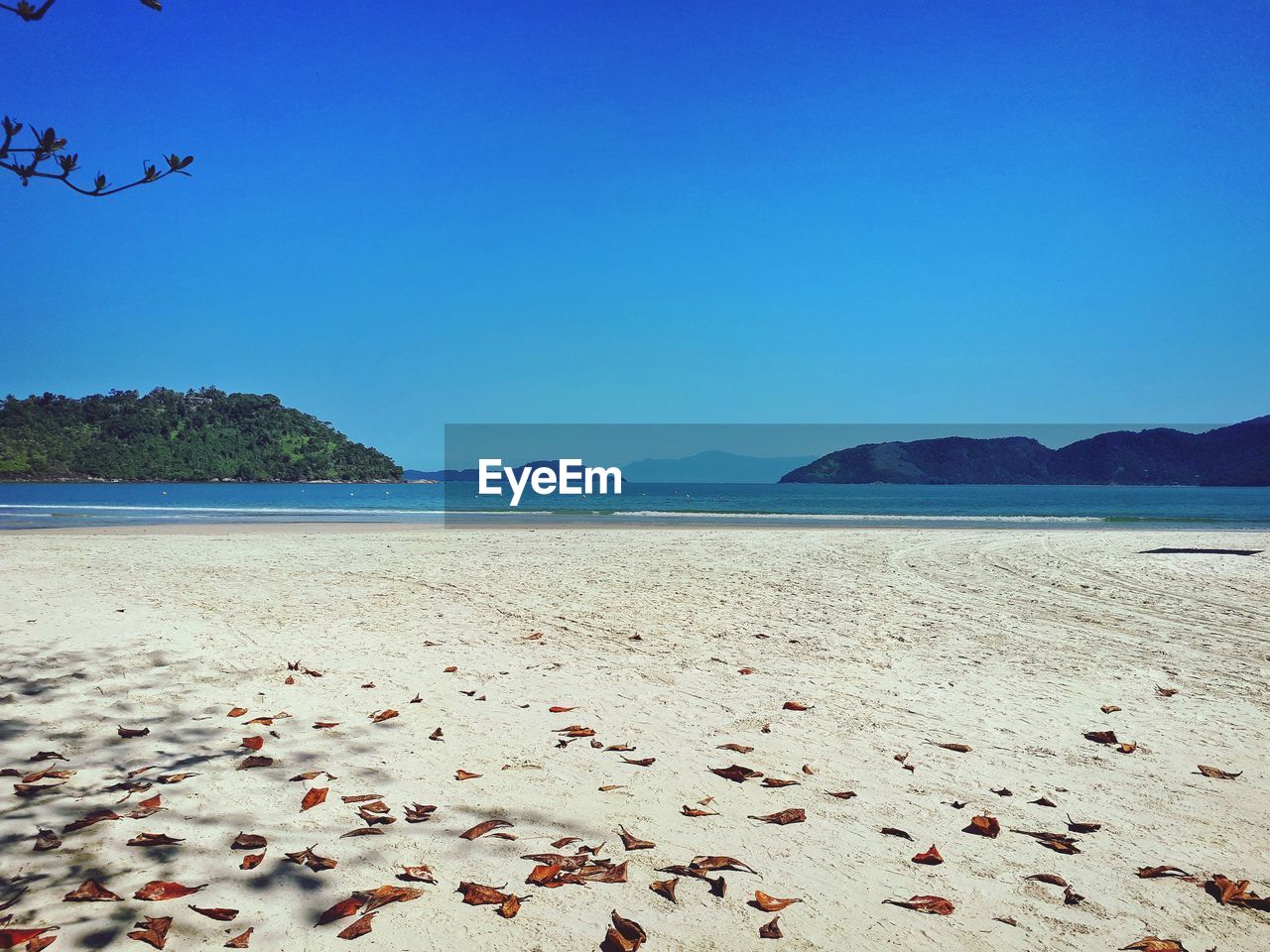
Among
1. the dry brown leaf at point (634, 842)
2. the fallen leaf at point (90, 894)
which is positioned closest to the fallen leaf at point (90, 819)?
the fallen leaf at point (90, 894)

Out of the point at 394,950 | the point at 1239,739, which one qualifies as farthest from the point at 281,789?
the point at 1239,739

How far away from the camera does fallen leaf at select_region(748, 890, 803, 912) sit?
270cm

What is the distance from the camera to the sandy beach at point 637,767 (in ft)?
8.77

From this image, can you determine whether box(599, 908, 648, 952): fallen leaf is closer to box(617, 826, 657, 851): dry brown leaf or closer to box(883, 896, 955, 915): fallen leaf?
box(617, 826, 657, 851): dry brown leaf

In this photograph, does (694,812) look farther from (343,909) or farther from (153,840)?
(153,840)

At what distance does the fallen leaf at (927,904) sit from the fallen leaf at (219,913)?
7.62ft

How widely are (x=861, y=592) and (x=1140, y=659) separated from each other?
399cm

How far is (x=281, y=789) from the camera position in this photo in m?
3.70

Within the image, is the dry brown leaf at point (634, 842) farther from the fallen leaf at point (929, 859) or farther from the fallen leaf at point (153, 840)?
the fallen leaf at point (153, 840)

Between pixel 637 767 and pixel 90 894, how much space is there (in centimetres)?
239

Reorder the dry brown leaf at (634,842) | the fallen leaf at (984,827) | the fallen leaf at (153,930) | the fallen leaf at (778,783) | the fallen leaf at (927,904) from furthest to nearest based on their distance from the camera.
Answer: the fallen leaf at (778,783), the fallen leaf at (984,827), the dry brown leaf at (634,842), the fallen leaf at (927,904), the fallen leaf at (153,930)

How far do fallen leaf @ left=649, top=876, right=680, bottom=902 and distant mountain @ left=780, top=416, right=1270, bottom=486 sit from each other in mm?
185817

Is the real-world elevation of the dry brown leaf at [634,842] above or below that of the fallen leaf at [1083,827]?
above

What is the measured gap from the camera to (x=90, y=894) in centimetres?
268
